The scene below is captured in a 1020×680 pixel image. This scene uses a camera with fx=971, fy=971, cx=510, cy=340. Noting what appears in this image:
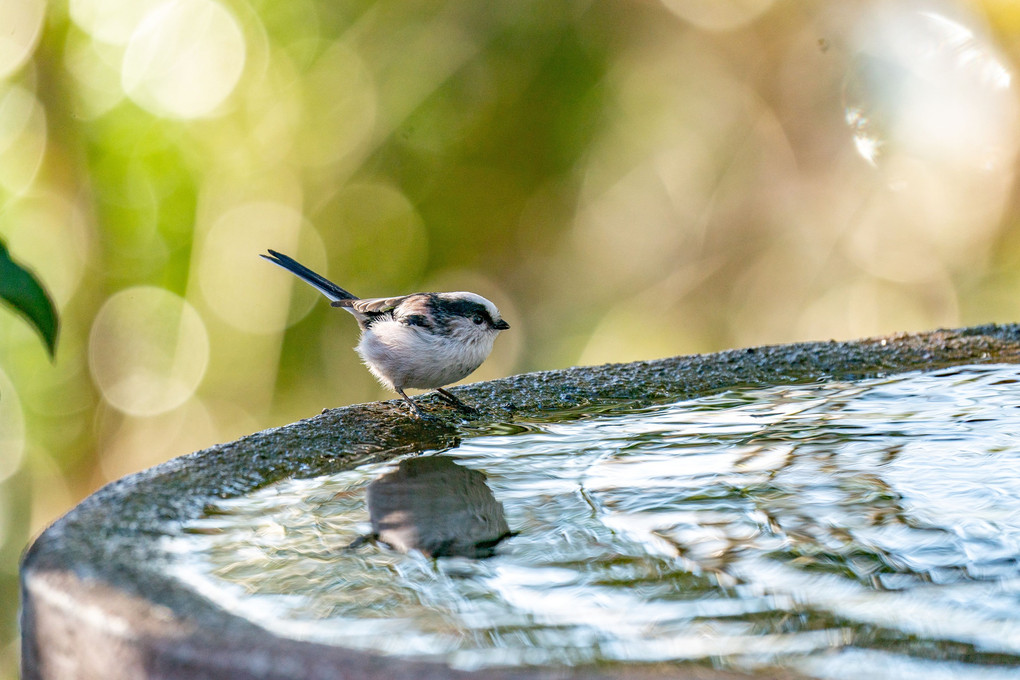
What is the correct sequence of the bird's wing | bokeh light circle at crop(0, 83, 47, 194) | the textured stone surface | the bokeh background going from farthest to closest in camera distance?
the bokeh background < bokeh light circle at crop(0, 83, 47, 194) < the bird's wing < the textured stone surface

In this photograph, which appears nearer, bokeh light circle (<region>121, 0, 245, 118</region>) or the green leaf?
the green leaf

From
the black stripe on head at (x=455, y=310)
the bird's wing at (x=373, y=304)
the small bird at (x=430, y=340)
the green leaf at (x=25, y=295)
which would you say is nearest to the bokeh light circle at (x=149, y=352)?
the bird's wing at (x=373, y=304)

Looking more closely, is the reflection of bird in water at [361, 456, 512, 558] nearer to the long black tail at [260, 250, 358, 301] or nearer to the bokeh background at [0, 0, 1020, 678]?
the long black tail at [260, 250, 358, 301]

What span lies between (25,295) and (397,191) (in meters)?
4.10

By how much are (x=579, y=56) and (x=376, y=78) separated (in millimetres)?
1101

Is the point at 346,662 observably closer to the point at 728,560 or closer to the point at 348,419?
the point at 728,560

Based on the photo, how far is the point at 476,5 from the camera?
514 centimetres

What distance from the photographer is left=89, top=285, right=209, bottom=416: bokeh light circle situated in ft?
16.5

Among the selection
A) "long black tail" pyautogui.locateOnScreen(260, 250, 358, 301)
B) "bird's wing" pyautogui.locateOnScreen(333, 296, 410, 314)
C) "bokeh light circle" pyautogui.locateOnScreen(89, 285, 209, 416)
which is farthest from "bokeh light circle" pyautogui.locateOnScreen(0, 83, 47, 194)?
"bird's wing" pyautogui.locateOnScreen(333, 296, 410, 314)

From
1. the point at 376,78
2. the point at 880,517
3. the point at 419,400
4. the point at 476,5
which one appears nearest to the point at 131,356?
the point at 376,78

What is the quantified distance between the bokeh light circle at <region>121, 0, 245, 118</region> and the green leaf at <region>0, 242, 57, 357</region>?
422 centimetres

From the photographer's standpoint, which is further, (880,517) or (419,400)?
(419,400)

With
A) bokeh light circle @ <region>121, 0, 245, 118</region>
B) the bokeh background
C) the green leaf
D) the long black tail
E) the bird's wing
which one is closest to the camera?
the green leaf

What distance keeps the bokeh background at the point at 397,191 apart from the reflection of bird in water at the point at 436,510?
371 centimetres
